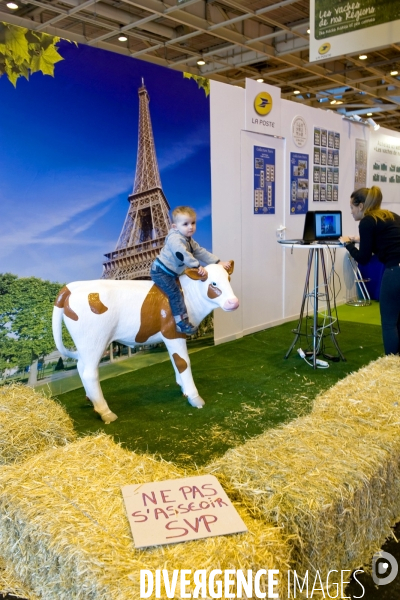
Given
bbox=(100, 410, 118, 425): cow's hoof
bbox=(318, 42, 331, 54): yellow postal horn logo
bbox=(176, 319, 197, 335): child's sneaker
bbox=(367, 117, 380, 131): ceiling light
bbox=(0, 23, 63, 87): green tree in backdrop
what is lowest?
bbox=(100, 410, 118, 425): cow's hoof

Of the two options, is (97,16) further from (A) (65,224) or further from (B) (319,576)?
(B) (319,576)

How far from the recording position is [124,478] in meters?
1.62

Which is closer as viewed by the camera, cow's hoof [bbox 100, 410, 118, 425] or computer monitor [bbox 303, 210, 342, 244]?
cow's hoof [bbox 100, 410, 118, 425]

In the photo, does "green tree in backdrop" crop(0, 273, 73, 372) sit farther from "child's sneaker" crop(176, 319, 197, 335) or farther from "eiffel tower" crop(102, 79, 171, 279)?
"child's sneaker" crop(176, 319, 197, 335)

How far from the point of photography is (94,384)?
10.3 ft

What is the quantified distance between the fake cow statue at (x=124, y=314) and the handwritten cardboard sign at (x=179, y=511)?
5.33ft

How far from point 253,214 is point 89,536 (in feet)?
14.5

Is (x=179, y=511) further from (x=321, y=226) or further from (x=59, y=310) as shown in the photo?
(x=321, y=226)

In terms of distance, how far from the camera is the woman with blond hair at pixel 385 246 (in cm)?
340

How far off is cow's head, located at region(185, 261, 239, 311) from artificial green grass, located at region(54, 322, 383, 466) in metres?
0.76

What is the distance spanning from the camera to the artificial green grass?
114 inches

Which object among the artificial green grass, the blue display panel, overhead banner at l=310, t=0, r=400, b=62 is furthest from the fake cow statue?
overhead banner at l=310, t=0, r=400, b=62

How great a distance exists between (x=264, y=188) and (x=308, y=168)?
968 millimetres

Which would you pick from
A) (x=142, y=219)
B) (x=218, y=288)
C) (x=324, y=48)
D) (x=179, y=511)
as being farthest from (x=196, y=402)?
(x=324, y=48)
